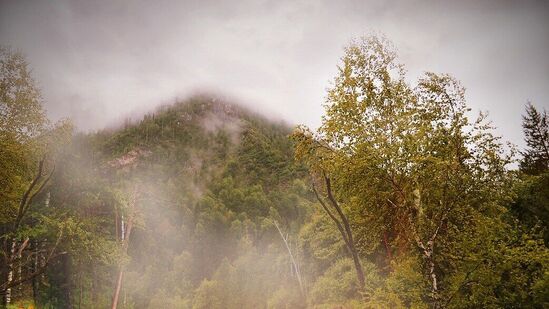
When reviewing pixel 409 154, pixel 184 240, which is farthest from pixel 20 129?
pixel 184 240

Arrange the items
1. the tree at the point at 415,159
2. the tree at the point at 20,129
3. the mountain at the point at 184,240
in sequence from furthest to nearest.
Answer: the mountain at the point at 184,240, the tree at the point at 20,129, the tree at the point at 415,159

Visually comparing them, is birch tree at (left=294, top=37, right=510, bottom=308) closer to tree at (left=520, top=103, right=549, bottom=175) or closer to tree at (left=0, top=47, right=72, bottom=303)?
tree at (left=0, top=47, right=72, bottom=303)

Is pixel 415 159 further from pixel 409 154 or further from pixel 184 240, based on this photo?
pixel 184 240

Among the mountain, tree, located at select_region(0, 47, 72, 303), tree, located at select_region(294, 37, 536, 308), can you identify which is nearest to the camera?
tree, located at select_region(294, 37, 536, 308)

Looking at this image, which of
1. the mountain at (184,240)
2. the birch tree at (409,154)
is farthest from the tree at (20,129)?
the birch tree at (409,154)

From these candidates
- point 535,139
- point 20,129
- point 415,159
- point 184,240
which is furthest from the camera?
point 184,240

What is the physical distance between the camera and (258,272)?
220ft

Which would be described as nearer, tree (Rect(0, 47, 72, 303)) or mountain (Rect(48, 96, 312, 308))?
tree (Rect(0, 47, 72, 303))

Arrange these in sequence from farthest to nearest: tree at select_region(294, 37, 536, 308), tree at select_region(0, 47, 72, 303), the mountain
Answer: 1. the mountain
2. tree at select_region(0, 47, 72, 303)
3. tree at select_region(294, 37, 536, 308)

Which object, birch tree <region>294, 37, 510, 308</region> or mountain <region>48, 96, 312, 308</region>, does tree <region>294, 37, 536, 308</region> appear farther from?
mountain <region>48, 96, 312, 308</region>

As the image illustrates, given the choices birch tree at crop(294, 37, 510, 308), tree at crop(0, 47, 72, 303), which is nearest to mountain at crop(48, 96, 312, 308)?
tree at crop(0, 47, 72, 303)

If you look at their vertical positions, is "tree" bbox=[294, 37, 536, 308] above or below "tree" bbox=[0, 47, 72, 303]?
below

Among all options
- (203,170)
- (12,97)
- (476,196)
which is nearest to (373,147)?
(476,196)

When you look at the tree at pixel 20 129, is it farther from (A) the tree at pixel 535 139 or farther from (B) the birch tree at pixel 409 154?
(A) the tree at pixel 535 139
